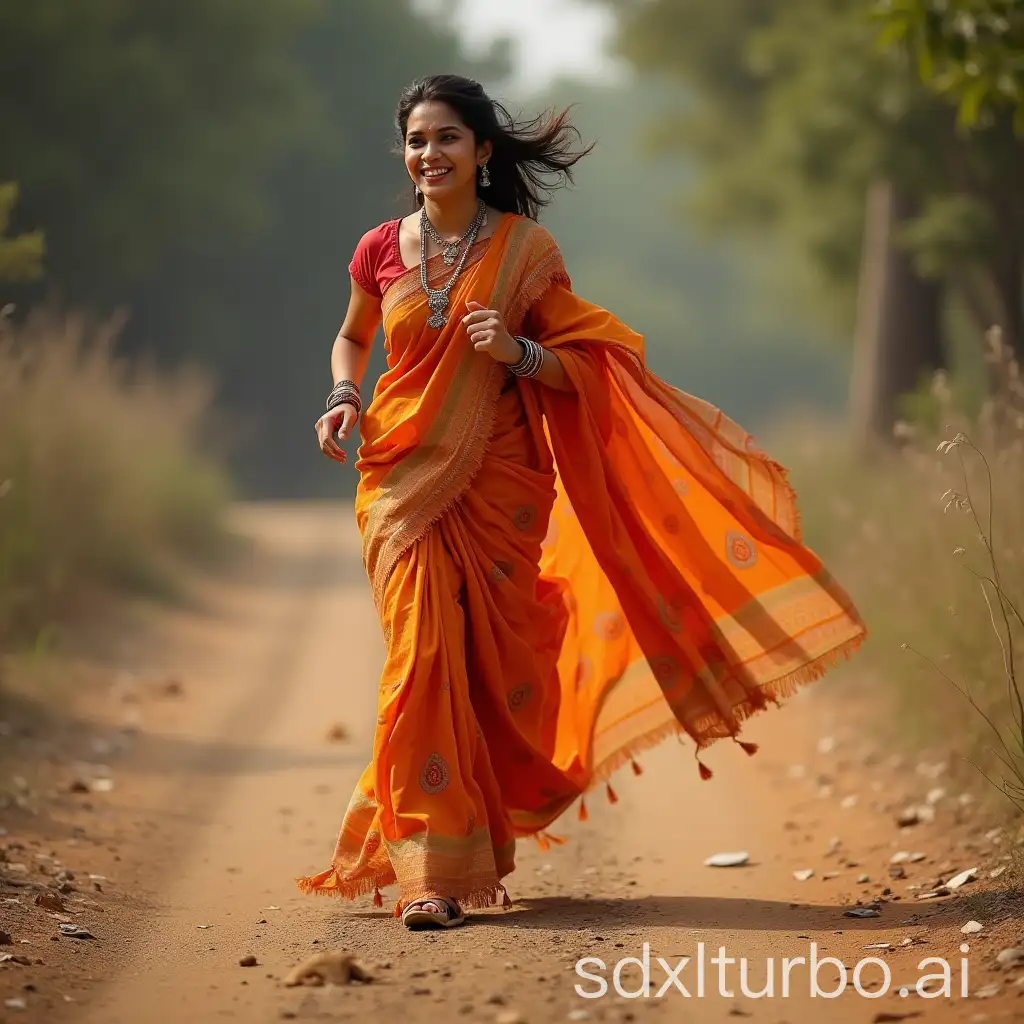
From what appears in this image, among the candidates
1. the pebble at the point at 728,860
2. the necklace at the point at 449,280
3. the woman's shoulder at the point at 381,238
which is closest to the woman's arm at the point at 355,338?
the woman's shoulder at the point at 381,238

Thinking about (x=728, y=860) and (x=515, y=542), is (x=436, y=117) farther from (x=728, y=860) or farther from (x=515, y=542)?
(x=728, y=860)

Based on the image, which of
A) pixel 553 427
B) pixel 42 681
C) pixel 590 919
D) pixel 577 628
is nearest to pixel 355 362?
pixel 553 427

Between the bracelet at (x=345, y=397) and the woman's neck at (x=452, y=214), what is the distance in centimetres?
54

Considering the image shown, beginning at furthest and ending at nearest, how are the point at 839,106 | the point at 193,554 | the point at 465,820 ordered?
1. the point at 193,554
2. the point at 839,106
3. the point at 465,820

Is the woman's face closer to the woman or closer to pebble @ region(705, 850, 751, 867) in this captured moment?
the woman

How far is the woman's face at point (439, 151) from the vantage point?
497cm

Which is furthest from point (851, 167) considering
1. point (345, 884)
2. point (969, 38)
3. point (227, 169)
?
point (227, 169)

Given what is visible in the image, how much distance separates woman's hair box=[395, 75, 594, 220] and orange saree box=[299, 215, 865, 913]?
0.17m

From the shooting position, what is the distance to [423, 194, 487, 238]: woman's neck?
5.05m

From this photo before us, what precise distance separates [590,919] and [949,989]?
112cm

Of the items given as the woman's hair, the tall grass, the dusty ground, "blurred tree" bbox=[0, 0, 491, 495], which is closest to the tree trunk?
"blurred tree" bbox=[0, 0, 491, 495]

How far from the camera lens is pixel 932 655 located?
6.68 metres

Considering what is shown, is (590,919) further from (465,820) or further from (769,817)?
(769,817)

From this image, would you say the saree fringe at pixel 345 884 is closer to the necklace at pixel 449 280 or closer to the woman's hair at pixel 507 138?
the necklace at pixel 449 280
